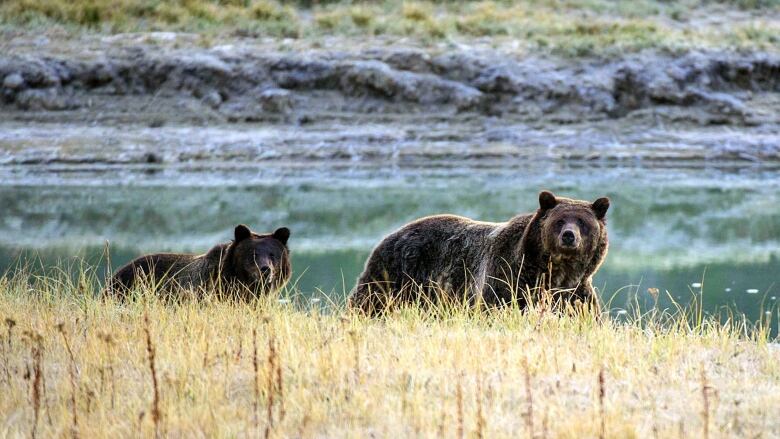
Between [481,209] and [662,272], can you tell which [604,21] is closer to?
[481,209]

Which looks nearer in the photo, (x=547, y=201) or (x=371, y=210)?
(x=547, y=201)

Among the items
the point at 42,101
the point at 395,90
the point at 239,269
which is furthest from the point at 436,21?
the point at 239,269

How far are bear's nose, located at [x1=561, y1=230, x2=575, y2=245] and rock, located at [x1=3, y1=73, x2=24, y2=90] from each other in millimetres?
18952

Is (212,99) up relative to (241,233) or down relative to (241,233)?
up

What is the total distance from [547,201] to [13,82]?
18.5 m

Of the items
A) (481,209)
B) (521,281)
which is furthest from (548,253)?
(481,209)

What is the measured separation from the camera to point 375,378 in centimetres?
566

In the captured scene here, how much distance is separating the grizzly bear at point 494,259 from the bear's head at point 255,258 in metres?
0.63

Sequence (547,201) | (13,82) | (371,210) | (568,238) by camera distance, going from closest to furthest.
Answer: (568,238) → (547,201) → (371,210) → (13,82)

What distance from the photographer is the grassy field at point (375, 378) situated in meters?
4.86

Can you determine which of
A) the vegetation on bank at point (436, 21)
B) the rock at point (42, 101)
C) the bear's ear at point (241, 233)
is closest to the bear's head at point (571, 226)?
the bear's ear at point (241, 233)

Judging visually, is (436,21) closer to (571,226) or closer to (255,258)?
(255,258)

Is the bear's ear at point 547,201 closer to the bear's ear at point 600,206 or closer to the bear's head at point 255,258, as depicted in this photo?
the bear's ear at point 600,206

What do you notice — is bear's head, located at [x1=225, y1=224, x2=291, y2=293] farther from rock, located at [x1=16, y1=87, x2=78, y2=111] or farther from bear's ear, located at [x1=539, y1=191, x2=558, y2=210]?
rock, located at [x1=16, y1=87, x2=78, y2=111]
